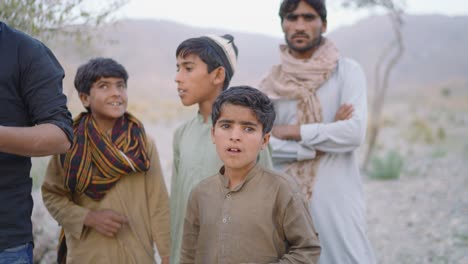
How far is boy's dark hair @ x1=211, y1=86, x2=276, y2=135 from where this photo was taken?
2.30 meters

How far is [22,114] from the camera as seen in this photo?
81.0 inches

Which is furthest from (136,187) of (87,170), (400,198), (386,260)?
(400,198)

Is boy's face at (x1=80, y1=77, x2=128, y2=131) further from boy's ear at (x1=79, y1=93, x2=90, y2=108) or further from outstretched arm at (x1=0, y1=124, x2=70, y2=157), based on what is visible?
outstretched arm at (x1=0, y1=124, x2=70, y2=157)

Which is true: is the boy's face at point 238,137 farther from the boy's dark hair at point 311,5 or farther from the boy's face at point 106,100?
the boy's dark hair at point 311,5

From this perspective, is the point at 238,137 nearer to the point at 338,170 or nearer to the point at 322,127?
the point at 322,127

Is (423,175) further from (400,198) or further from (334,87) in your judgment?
(334,87)

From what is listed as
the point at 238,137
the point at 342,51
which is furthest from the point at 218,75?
the point at 342,51

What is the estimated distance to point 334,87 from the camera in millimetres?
3219

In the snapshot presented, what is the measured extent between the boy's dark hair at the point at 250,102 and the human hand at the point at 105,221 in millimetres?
891

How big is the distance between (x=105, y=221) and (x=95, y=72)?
0.84 meters

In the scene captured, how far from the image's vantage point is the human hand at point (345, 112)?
10.1 feet

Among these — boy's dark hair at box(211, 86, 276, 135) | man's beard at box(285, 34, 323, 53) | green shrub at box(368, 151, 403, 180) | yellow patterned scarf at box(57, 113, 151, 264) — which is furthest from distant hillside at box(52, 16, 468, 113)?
boy's dark hair at box(211, 86, 276, 135)


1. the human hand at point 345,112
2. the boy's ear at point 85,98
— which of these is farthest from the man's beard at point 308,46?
the boy's ear at point 85,98

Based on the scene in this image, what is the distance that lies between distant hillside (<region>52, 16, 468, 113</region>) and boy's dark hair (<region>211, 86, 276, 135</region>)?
37.4m
